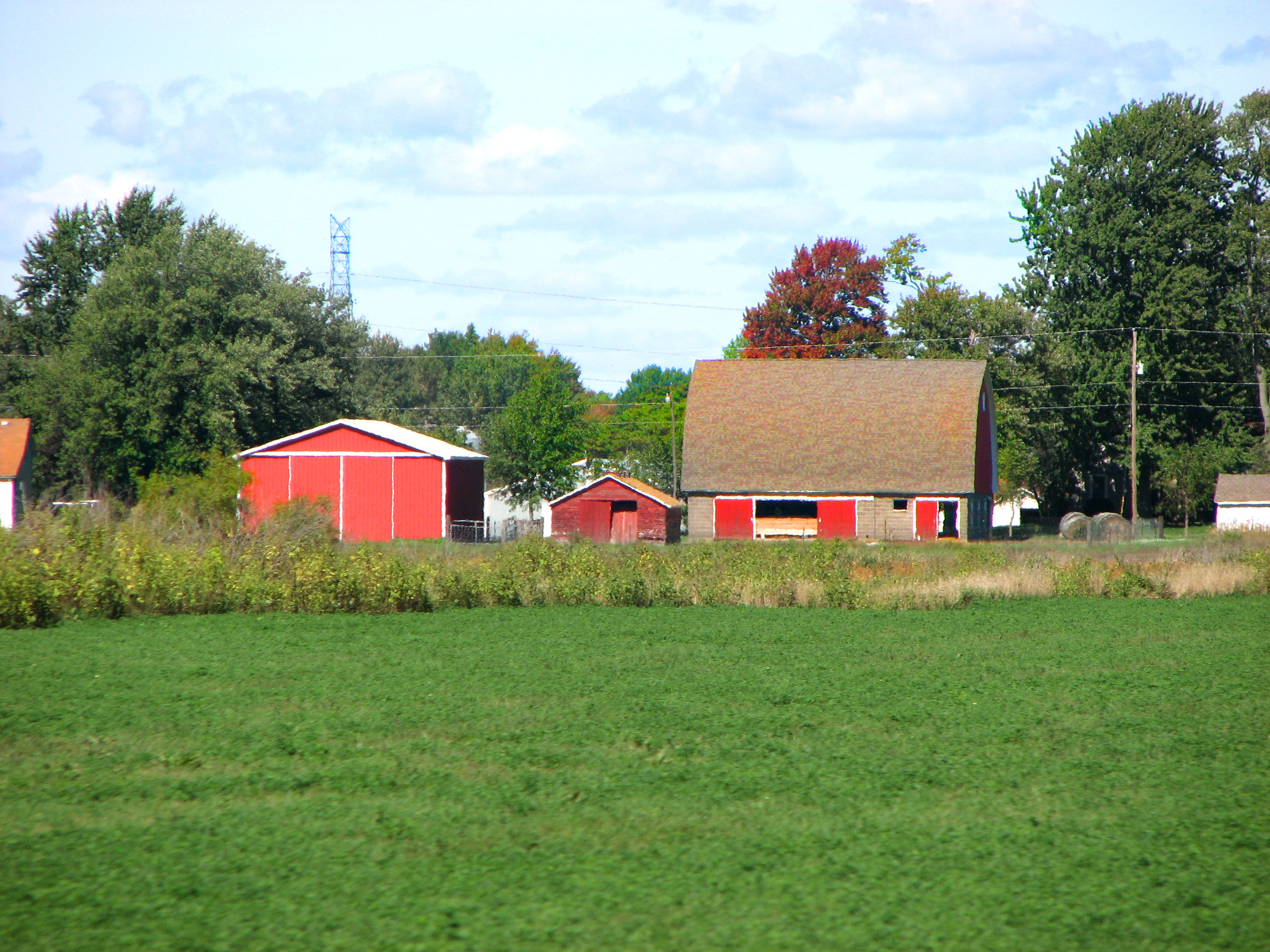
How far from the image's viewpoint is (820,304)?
66438mm

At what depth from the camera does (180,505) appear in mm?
Answer: 25609

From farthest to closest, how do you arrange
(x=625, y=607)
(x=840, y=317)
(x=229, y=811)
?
(x=840, y=317) < (x=625, y=607) < (x=229, y=811)

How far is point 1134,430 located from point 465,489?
25692 mm

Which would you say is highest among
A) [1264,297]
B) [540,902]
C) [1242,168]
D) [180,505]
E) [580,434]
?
[1242,168]

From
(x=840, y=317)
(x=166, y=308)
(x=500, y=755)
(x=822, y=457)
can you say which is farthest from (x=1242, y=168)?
(x=500, y=755)

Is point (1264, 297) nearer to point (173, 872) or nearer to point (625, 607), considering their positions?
point (625, 607)

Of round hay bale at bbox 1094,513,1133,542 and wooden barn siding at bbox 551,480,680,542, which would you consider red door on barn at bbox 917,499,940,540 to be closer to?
round hay bale at bbox 1094,513,1133,542

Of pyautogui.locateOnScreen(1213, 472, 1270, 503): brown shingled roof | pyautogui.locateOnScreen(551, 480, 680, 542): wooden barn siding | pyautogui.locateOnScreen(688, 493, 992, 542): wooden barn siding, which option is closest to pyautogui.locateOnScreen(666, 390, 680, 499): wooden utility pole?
pyautogui.locateOnScreen(688, 493, 992, 542): wooden barn siding

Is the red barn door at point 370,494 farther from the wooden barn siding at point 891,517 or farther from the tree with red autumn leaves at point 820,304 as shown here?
the tree with red autumn leaves at point 820,304

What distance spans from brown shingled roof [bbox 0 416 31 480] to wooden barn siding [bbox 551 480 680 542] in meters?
18.9

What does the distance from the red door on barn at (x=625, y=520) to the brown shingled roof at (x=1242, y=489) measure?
2405 centimetres

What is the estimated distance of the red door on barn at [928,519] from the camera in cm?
4331

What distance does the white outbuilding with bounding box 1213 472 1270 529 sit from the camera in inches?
1898

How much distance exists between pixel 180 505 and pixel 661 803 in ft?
64.8
